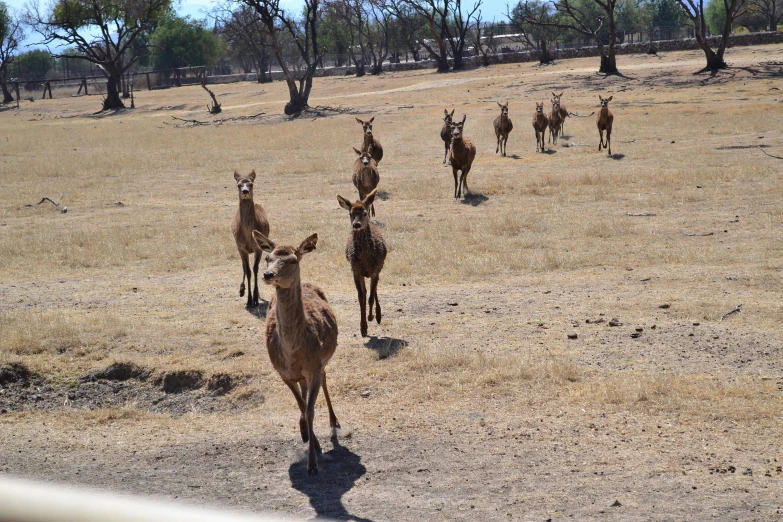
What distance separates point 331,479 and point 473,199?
13.2 metres

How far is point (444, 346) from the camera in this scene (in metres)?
9.27

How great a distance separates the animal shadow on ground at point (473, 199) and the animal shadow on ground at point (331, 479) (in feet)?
39.6

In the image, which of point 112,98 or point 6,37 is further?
point 6,37

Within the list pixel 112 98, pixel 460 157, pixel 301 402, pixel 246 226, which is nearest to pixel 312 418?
pixel 301 402

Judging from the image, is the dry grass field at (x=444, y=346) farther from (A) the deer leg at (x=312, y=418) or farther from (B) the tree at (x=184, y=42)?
(B) the tree at (x=184, y=42)

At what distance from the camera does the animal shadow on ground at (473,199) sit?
18.5 m

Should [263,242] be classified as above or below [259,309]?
above

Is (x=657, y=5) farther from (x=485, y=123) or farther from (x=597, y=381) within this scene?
(x=597, y=381)

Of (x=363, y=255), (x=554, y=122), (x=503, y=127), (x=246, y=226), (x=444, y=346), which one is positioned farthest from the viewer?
(x=554, y=122)

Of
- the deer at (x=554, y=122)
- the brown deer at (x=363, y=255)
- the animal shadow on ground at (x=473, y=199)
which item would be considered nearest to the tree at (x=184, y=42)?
the deer at (x=554, y=122)

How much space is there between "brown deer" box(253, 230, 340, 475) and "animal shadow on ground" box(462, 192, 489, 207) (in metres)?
11.9

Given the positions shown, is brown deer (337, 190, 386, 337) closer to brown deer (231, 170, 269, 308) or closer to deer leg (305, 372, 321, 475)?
brown deer (231, 170, 269, 308)

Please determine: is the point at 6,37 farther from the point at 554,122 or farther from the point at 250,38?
the point at 554,122

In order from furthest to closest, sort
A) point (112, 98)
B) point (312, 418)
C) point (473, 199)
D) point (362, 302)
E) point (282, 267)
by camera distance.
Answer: point (112, 98)
point (473, 199)
point (362, 302)
point (312, 418)
point (282, 267)
